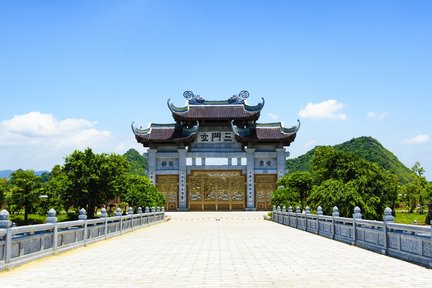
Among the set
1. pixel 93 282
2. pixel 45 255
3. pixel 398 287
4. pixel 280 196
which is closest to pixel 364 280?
pixel 398 287

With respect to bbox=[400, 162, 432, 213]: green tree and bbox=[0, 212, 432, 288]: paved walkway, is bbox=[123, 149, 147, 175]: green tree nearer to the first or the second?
bbox=[400, 162, 432, 213]: green tree

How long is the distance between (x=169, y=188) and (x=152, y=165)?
10.2ft

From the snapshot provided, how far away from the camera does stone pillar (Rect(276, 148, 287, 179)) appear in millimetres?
50719

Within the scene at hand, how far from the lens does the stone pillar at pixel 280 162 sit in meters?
50.7

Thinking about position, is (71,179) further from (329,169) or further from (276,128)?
(276,128)

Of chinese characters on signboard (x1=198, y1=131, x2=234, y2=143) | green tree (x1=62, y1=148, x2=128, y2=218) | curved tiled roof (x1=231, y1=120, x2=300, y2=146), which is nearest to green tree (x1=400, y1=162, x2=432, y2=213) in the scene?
curved tiled roof (x1=231, y1=120, x2=300, y2=146)

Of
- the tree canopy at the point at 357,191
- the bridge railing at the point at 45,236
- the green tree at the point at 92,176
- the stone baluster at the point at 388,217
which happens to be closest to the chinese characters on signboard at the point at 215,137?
the green tree at the point at 92,176

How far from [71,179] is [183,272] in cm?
2731

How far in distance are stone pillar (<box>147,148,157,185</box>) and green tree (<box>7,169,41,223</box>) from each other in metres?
13.5

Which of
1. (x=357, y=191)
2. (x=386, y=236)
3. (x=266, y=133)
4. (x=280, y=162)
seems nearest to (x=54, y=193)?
(x=357, y=191)

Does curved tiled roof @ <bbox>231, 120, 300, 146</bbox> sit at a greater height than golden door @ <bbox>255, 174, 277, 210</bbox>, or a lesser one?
Result: greater

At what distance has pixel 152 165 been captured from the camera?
5150 cm

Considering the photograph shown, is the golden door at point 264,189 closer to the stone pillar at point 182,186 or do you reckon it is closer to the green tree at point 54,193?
the stone pillar at point 182,186

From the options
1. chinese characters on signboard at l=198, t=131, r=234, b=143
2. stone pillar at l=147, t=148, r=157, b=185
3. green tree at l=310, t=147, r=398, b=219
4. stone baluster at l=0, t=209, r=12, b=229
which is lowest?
stone baluster at l=0, t=209, r=12, b=229
